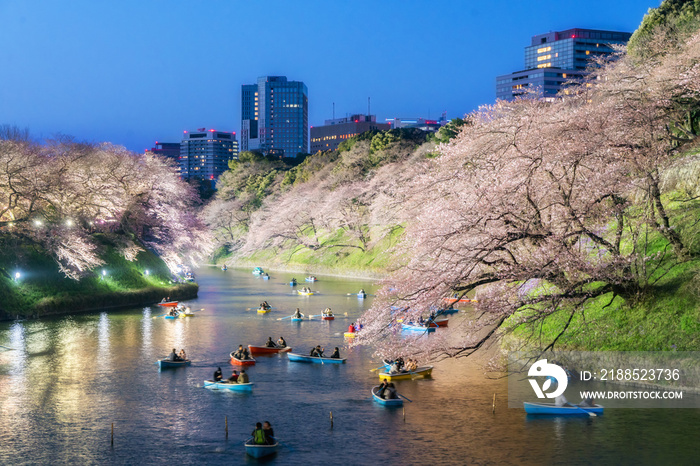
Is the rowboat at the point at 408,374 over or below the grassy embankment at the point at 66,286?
below

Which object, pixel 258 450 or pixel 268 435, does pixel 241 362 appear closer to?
pixel 268 435

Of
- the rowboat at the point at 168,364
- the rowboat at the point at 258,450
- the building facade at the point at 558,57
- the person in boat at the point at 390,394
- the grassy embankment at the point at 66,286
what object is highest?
the building facade at the point at 558,57

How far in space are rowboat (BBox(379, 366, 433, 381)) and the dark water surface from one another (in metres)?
0.56

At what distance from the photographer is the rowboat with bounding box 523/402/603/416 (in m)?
21.3

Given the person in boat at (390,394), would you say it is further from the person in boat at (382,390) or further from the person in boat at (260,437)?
the person in boat at (260,437)

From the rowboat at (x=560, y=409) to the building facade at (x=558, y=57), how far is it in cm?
13539

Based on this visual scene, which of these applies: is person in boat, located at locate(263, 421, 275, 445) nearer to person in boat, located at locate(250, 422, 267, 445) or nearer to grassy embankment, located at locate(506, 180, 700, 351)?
person in boat, located at locate(250, 422, 267, 445)

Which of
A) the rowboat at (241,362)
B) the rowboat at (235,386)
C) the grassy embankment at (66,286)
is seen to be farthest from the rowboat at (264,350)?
the grassy embankment at (66,286)

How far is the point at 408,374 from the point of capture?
87.7 feet

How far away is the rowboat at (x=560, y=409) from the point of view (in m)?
21.3

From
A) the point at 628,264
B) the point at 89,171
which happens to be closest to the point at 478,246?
the point at 628,264

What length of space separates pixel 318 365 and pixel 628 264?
1517cm

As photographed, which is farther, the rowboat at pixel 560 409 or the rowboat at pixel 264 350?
the rowboat at pixel 264 350

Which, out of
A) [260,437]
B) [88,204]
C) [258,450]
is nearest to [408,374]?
[260,437]
